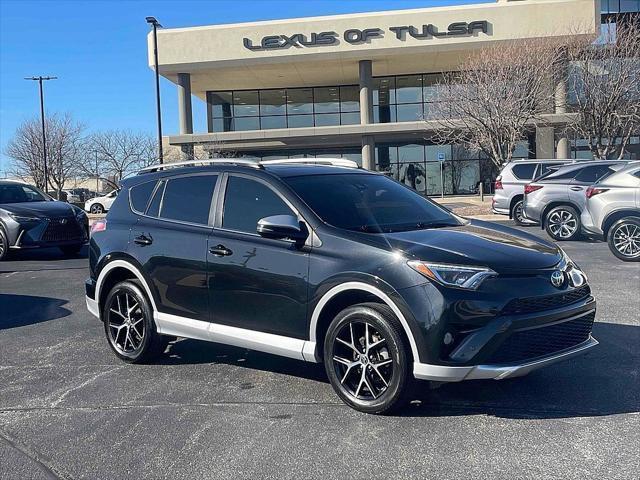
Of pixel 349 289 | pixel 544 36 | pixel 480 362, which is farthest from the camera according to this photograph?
pixel 544 36

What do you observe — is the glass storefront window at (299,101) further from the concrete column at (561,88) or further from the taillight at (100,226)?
the taillight at (100,226)

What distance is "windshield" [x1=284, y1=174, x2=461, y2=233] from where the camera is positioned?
478 cm

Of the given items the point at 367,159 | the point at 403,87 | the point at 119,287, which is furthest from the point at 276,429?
the point at 403,87

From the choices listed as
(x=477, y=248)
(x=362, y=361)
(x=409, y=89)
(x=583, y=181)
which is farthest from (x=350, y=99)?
(x=362, y=361)

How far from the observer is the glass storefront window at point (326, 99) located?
3928 centimetres

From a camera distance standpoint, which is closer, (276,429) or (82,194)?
(276,429)

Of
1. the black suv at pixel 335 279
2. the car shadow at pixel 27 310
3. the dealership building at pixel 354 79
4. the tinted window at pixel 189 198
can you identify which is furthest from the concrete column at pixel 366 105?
the black suv at pixel 335 279

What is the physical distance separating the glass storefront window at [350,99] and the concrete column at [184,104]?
377 inches

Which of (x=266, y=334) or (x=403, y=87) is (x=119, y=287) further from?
(x=403, y=87)

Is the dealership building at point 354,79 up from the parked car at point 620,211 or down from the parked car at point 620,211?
up

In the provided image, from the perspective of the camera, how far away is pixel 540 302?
163 inches

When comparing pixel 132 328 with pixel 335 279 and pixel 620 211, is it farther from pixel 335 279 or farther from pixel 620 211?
pixel 620 211

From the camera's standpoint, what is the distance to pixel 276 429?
4.15 meters

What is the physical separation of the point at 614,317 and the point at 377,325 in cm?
392
